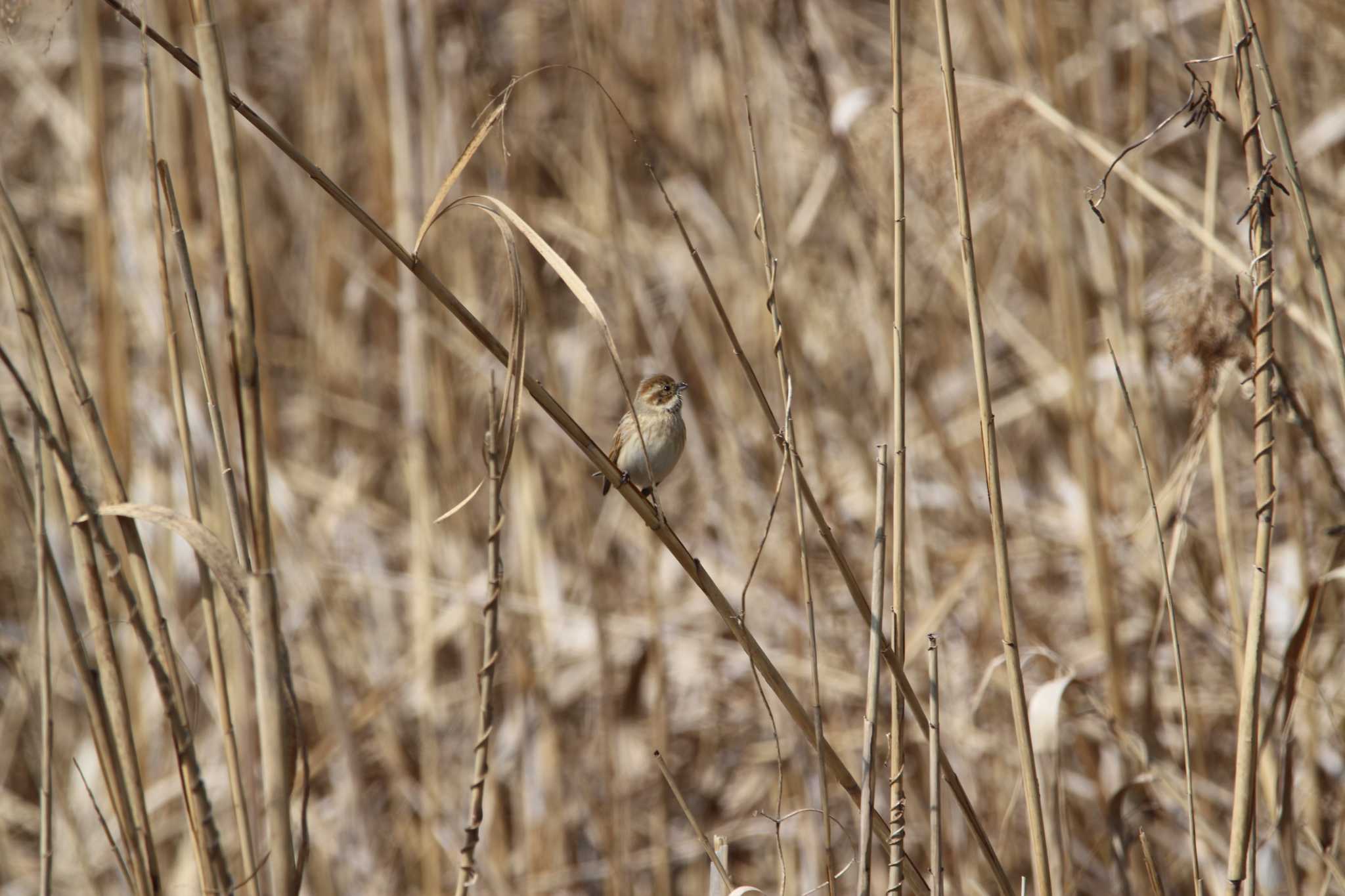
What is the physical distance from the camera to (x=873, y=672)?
138 cm

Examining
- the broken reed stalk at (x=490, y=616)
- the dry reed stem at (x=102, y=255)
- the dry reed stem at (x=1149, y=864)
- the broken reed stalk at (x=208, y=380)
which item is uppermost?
the dry reed stem at (x=102, y=255)

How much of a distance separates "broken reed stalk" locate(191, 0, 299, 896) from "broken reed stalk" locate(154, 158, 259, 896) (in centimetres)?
21

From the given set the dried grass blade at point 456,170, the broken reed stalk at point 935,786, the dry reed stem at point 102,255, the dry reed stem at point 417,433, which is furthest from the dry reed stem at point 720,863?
the dry reed stem at point 102,255

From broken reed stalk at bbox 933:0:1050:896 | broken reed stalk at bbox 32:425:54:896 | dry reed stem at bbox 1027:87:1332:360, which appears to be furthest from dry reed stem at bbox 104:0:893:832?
dry reed stem at bbox 1027:87:1332:360

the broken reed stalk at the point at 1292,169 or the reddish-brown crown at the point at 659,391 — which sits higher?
the reddish-brown crown at the point at 659,391

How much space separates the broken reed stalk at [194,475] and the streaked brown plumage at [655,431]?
1.41m

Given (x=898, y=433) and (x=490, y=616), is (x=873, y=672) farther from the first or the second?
(x=490, y=616)

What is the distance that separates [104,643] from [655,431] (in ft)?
5.47

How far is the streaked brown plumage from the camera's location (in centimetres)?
290

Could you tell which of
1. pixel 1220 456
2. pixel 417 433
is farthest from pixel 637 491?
pixel 417 433

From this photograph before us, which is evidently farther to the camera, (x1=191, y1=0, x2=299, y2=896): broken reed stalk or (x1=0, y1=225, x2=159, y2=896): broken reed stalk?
(x1=0, y1=225, x2=159, y2=896): broken reed stalk

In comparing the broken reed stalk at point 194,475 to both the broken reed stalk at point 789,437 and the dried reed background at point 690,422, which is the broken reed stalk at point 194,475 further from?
the dried reed background at point 690,422

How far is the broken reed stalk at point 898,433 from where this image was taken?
4.37 feet

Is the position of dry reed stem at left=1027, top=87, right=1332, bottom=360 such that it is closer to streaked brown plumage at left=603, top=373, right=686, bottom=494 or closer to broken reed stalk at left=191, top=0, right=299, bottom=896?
streaked brown plumage at left=603, top=373, right=686, bottom=494
